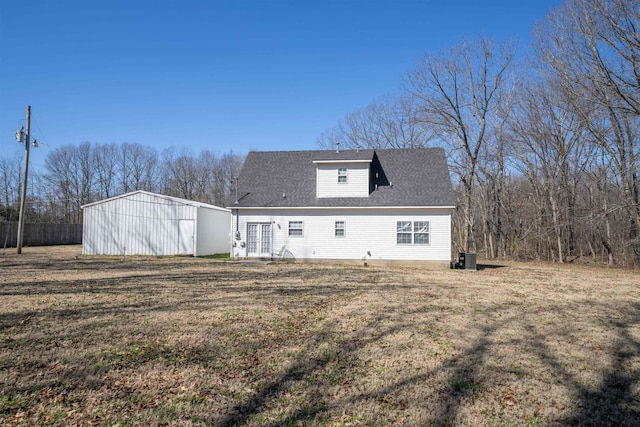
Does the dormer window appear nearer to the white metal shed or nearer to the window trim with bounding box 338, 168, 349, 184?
the window trim with bounding box 338, 168, 349, 184

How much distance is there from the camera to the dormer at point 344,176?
1886cm

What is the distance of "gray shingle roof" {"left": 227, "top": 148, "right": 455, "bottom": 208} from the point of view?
1841 cm

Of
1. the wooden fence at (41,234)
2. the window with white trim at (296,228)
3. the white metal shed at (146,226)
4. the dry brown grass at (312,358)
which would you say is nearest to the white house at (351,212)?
the window with white trim at (296,228)

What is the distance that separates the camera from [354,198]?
61.8 ft

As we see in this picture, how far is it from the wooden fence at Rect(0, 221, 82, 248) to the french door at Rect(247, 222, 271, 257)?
62.8 ft

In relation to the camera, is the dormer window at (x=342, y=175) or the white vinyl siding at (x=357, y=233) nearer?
the white vinyl siding at (x=357, y=233)

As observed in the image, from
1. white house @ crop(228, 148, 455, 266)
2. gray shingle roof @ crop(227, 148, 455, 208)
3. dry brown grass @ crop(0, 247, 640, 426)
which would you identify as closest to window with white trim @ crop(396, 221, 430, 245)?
white house @ crop(228, 148, 455, 266)

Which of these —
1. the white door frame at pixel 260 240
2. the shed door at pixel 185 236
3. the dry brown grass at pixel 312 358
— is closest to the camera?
the dry brown grass at pixel 312 358

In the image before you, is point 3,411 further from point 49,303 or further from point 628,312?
point 628,312

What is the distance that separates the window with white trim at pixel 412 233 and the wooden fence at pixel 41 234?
26026 millimetres

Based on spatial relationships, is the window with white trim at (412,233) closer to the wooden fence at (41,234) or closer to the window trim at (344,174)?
the window trim at (344,174)

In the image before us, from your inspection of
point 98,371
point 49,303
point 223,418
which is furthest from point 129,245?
point 223,418

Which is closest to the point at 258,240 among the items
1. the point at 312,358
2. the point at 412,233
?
the point at 412,233

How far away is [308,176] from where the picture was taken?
20.7 meters
